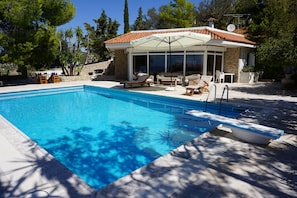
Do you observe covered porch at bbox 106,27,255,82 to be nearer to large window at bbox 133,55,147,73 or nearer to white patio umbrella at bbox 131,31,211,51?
large window at bbox 133,55,147,73

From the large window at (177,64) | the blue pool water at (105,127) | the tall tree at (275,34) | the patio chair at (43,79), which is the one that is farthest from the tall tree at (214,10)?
the blue pool water at (105,127)

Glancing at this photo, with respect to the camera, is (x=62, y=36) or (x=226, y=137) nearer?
(x=226, y=137)

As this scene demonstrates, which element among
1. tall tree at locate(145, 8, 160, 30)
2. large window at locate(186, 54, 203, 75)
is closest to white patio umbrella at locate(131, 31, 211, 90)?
large window at locate(186, 54, 203, 75)

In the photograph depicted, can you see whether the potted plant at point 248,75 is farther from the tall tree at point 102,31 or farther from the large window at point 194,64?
the tall tree at point 102,31

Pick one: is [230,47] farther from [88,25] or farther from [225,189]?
[88,25]

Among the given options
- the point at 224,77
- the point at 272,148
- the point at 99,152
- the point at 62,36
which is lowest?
the point at 99,152

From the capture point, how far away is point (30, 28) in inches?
663

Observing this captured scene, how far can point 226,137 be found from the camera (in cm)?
546

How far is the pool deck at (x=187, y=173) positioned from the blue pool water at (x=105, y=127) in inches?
36.0

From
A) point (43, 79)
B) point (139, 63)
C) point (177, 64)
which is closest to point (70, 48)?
point (43, 79)

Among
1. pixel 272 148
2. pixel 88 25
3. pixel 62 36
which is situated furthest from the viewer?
pixel 88 25

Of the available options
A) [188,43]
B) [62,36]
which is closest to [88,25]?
[62,36]

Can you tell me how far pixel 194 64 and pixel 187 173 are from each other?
1310 centimetres

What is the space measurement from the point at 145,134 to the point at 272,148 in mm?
3579
